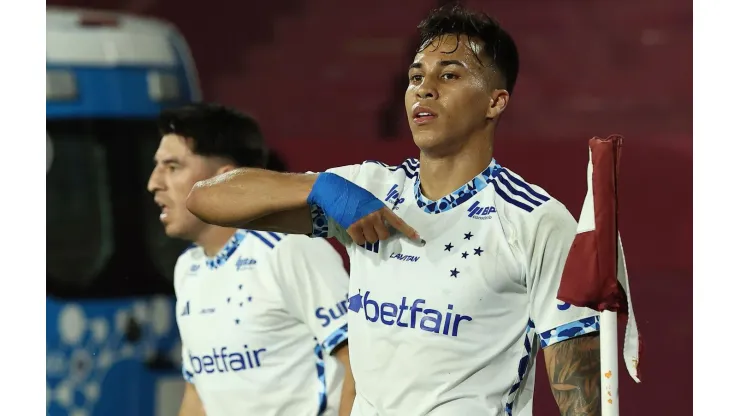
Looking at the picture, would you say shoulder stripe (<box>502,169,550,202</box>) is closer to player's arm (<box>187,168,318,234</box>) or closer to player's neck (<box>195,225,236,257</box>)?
player's arm (<box>187,168,318,234</box>)

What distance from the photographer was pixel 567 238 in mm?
2475

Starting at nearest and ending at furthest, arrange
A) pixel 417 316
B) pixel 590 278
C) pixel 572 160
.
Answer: pixel 590 278 < pixel 417 316 < pixel 572 160

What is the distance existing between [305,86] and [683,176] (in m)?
1.30

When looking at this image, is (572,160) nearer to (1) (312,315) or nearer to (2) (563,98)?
(2) (563,98)

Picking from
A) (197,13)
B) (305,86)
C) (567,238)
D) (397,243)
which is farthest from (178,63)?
(567,238)

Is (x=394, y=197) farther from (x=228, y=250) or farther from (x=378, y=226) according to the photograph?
(x=228, y=250)

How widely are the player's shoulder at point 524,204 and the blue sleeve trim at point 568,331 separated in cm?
23

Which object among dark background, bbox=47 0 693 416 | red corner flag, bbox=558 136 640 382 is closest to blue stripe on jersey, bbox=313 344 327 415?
dark background, bbox=47 0 693 416

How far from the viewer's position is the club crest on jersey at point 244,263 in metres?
3.41

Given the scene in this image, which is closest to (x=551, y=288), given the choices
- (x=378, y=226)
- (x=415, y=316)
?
(x=415, y=316)

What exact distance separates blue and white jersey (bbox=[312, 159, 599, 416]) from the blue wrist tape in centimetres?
13

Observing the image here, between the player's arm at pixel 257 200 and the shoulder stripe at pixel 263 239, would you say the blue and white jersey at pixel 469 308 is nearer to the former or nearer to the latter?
the player's arm at pixel 257 200

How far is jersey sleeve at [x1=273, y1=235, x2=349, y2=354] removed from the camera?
3260mm

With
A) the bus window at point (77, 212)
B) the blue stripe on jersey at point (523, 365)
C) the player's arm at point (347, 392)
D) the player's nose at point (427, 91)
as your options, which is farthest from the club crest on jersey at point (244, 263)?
the blue stripe on jersey at point (523, 365)
